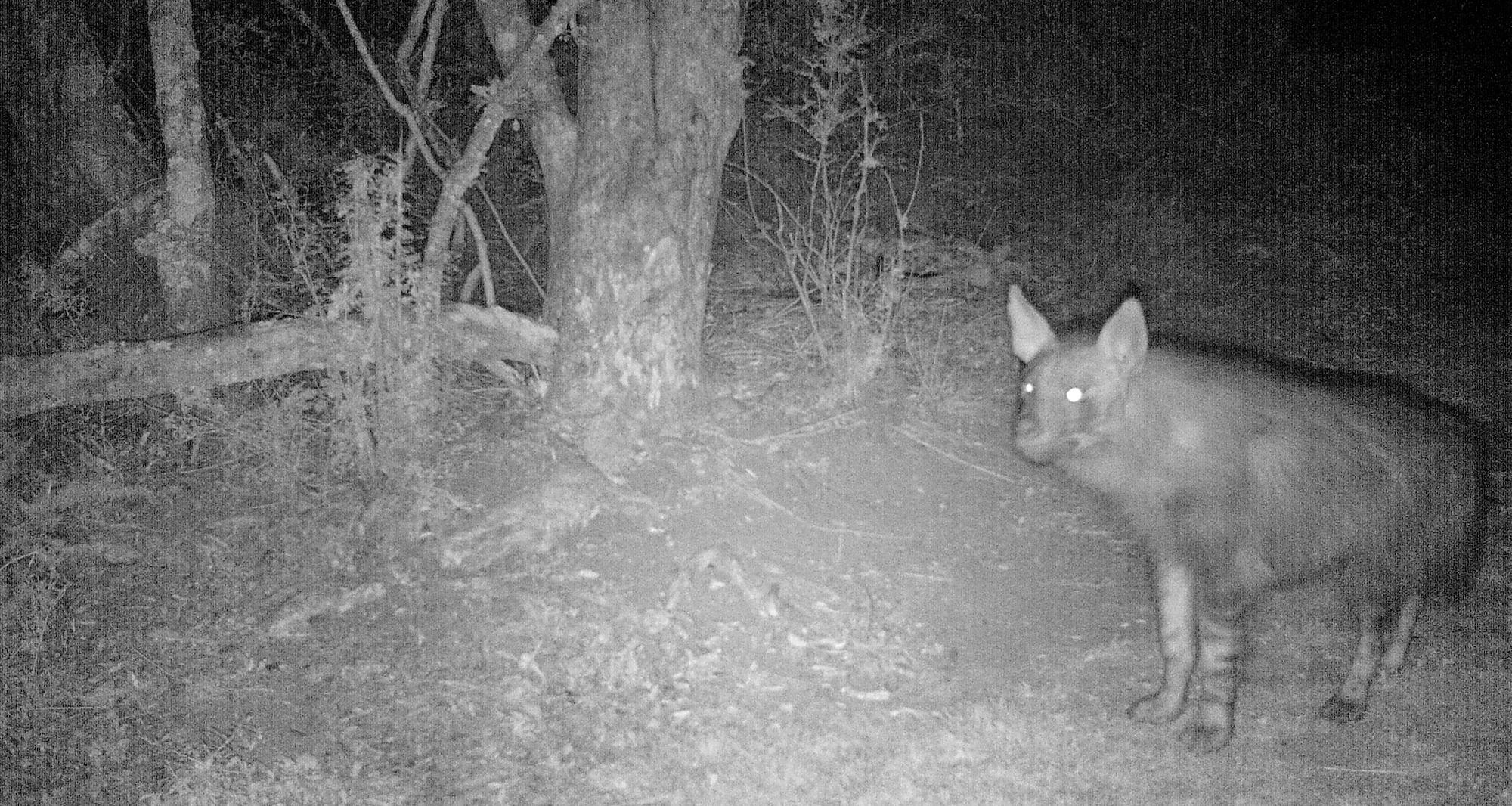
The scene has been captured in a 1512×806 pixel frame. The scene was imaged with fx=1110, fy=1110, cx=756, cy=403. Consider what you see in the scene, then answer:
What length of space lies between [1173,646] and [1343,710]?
2.77 ft

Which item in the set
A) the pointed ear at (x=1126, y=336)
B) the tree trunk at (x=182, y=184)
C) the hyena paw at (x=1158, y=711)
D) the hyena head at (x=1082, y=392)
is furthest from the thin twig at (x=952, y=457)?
the tree trunk at (x=182, y=184)

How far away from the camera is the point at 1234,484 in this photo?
481 centimetres

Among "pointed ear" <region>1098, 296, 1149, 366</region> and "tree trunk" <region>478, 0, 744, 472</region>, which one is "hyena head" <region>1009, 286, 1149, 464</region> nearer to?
"pointed ear" <region>1098, 296, 1149, 366</region>

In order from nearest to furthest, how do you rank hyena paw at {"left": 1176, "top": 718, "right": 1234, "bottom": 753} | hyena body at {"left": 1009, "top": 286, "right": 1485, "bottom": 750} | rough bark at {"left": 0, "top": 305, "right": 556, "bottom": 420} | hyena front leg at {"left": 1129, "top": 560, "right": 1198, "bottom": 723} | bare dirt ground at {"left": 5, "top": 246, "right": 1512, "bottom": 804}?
bare dirt ground at {"left": 5, "top": 246, "right": 1512, "bottom": 804}, hyena body at {"left": 1009, "top": 286, "right": 1485, "bottom": 750}, hyena paw at {"left": 1176, "top": 718, "right": 1234, "bottom": 753}, hyena front leg at {"left": 1129, "top": 560, "right": 1198, "bottom": 723}, rough bark at {"left": 0, "top": 305, "right": 556, "bottom": 420}

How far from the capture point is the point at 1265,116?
50.4 feet

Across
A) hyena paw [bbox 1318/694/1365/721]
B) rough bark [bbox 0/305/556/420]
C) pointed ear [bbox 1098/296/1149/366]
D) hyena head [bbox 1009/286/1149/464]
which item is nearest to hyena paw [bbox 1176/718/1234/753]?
hyena paw [bbox 1318/694/1365/721]

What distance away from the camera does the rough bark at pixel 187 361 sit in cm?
643

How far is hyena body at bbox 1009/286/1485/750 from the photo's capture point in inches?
190

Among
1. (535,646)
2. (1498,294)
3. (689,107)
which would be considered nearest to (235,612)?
(535,646)

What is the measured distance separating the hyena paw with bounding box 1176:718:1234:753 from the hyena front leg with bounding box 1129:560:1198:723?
14 centimetres

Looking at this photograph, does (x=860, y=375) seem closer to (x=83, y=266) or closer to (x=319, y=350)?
(x=319, y=350)

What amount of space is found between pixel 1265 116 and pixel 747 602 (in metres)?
12.9

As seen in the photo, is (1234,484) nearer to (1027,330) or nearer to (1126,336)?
(1126,336)

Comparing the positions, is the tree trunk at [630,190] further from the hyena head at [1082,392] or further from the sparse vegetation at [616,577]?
the hyena head at [1082,392]
